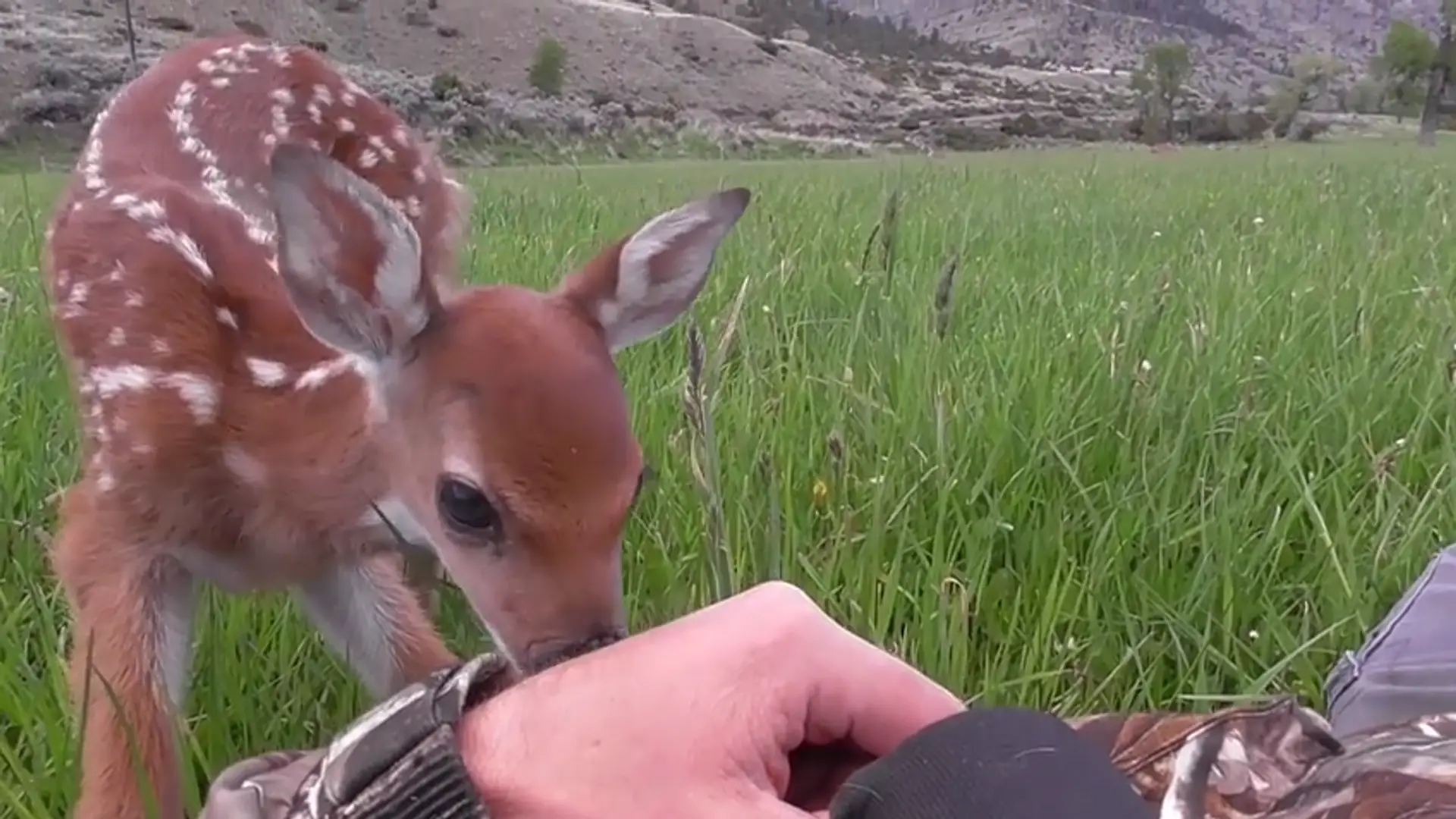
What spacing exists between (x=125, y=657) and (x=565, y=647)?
21.6 inches

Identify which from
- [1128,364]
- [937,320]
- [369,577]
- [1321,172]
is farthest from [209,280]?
[1321,172]

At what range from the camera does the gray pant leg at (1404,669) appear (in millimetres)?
1293

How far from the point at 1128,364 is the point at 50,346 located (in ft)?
6.41

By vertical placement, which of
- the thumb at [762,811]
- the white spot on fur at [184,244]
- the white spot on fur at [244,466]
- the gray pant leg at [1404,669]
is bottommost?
the white spot on fur at [244,466]

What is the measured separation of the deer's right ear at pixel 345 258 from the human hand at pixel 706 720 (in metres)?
0.86

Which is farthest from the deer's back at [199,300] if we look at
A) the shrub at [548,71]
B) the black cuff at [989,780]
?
the shrub at [548,71]

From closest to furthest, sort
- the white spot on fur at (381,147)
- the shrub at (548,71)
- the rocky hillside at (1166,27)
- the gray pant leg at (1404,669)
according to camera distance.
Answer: the gray pant leg at (1404,669) < the white spot on fur at (381,147) < the shrub at (548,71) < the rocky hillside at (1166,27)

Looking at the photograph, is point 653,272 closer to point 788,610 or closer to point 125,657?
point 125,657

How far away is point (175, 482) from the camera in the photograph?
1.84m

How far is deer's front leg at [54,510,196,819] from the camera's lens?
1.51 metres

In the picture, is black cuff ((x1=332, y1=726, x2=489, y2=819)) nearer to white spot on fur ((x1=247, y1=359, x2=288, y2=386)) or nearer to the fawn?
the fawn

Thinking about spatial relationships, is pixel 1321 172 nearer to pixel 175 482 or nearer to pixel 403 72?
pixel 175 482

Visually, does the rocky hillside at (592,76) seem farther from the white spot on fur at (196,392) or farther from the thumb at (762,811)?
the thumb at (762,811)

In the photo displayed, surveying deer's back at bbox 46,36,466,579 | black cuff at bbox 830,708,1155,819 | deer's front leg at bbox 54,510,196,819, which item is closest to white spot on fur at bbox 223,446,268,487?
deer's back at bbox 46,36,466,579
